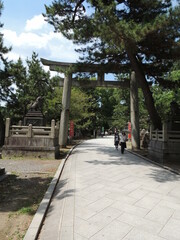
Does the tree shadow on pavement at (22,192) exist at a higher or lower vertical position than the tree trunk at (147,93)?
lower

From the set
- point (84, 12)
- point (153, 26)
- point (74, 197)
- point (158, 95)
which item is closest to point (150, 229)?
point (74, 197)

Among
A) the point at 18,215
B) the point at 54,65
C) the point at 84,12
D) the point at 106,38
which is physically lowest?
the point at 18,215

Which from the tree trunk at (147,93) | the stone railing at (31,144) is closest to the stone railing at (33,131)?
the stone railing at (31,144)

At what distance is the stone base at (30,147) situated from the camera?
440 inches

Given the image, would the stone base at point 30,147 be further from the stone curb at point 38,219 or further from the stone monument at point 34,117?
the stone curb at point 38,219

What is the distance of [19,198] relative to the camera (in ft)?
16.1

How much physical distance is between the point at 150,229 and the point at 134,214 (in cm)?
58

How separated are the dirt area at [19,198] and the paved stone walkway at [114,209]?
0.40 m

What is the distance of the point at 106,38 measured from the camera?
9.05 m

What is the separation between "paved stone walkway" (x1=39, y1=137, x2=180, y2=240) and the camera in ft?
10.6

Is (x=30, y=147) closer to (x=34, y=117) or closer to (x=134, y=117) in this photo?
(x=34, y=117)

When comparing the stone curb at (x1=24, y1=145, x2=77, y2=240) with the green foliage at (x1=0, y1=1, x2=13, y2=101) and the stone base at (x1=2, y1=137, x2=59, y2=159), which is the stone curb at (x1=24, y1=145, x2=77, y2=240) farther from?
the green foliage at (x1=0, y1=1, x2=13, y2=101)

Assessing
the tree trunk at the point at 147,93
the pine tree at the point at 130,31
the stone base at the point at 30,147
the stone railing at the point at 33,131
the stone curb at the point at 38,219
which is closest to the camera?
the stone curb at the point at 38,219

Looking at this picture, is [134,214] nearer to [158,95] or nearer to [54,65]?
[54,65]
